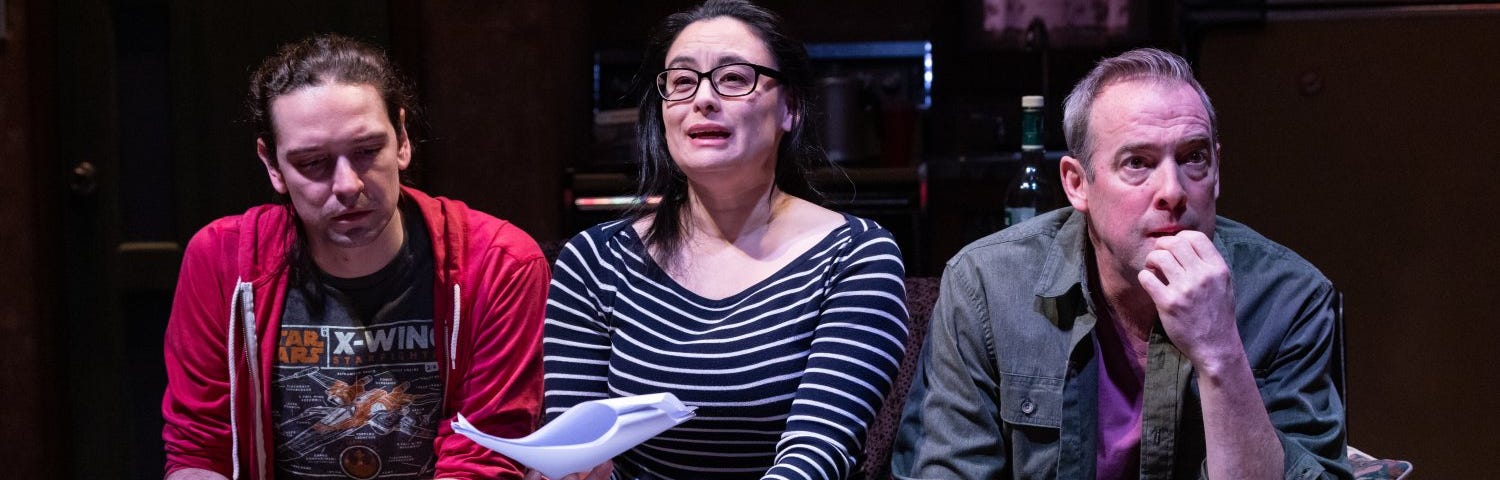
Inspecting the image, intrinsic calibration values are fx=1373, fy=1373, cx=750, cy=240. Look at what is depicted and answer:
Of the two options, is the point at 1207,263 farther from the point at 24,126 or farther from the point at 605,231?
the point at 24,126

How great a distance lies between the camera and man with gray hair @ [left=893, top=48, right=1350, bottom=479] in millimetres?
1454

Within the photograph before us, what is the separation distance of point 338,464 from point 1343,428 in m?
1.27

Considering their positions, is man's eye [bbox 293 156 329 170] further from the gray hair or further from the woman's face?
the gray hair

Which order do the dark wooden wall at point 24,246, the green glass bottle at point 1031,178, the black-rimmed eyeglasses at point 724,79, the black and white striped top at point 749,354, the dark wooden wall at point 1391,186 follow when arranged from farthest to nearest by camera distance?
the dark wooden wall at point 1391,186 → the dark wooden wall at point 24,246 → the green glass bottle at point 1031,178 → the black-rimmed eyeglasses at point 724,79 → the black and white striped top at point 749,354

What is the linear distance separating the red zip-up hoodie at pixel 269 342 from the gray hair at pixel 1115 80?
76cm

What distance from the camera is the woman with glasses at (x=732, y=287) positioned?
1.65m

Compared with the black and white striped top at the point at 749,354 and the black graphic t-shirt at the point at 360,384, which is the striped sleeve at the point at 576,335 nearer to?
the black and white striped top at the point at 749,354

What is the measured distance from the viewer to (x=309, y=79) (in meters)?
1.83

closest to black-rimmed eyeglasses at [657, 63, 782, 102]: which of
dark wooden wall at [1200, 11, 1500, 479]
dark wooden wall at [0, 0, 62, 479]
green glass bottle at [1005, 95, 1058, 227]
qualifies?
green glass bottle at [1005, 95, 1058, 227]

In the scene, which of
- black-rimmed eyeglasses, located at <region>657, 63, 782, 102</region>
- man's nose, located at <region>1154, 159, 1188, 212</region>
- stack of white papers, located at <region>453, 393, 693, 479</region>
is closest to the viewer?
stack of white papers, located at <region>453, 393, 693, 479</region>

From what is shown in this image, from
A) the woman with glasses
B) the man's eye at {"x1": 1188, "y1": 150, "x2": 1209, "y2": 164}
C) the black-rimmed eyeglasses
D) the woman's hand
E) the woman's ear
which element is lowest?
the woman's hand

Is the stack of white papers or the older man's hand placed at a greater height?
the older man's hand

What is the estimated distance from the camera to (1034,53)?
4.13m

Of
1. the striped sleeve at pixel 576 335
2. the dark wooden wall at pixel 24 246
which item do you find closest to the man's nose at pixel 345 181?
the striped sleeve at pixel 576 335
